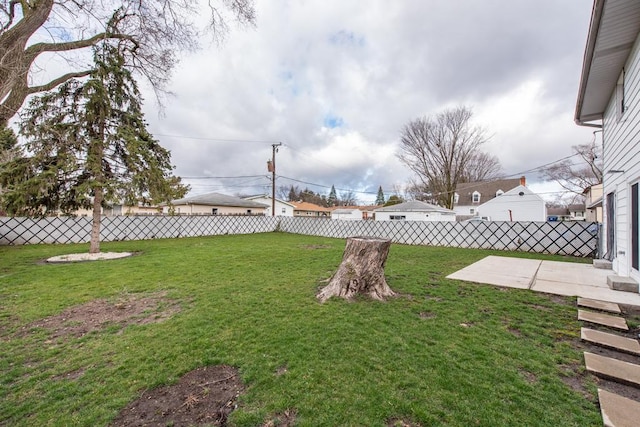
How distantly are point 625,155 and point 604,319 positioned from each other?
10.1 ft

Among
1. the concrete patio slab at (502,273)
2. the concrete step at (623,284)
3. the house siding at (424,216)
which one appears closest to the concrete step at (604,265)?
the concrete patio slab at (502,273)

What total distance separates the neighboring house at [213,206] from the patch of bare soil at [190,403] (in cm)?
1774

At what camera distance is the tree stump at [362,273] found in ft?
12.8

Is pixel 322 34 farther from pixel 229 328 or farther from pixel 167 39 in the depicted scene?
pixel 229 328

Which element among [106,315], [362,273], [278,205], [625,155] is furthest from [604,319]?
[278,205]

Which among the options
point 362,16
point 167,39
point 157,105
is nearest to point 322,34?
point 362,16

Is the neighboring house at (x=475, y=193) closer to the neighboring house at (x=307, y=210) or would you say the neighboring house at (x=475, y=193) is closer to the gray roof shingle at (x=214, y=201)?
the neighboring house at (x=307, y=210)

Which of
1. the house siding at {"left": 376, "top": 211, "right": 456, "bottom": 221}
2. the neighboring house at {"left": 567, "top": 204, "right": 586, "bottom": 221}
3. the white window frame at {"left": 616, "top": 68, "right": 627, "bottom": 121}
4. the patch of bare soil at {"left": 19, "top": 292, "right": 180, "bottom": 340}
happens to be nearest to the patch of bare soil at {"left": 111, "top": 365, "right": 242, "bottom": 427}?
the patch of bare soil at {"left": 19, "top": 292, "right": 180, "bottom": 340}

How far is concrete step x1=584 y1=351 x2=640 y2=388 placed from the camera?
6.18 ft

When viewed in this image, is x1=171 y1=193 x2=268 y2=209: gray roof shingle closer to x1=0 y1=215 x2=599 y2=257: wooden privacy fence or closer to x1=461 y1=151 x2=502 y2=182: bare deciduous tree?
x1=0 y1=215 x2=599 y2=257: wooden privacy fence

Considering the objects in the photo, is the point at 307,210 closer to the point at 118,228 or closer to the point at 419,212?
the point at 419,212

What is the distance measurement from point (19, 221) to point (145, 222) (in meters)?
4.21

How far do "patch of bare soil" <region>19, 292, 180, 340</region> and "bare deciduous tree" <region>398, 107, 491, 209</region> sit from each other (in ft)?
70.7

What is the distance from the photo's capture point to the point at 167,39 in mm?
6324
